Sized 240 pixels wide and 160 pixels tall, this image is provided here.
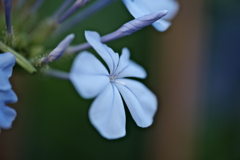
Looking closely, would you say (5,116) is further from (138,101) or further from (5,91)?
(138,101)

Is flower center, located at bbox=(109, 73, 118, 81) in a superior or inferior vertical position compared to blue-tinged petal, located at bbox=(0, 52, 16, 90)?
inferior

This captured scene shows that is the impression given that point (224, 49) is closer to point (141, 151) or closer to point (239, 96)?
point (239, 96)

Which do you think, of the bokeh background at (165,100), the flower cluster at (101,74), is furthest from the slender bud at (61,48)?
the bokeh background at (165,100)

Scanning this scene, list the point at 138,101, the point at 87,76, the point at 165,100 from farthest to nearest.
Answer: the point at 165,100
the point at 138,101
the point at 87,76

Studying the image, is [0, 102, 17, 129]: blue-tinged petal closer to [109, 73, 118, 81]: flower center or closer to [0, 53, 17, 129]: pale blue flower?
[0, 53, 17, 129]: pale blue flower

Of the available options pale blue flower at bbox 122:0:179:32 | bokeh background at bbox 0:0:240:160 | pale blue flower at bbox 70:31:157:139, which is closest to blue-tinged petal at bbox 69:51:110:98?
pale blue flower at bbox 70:31:157:139

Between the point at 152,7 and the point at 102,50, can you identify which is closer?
the point at 102,50

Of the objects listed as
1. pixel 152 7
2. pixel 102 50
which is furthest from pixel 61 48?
pixel 152 7

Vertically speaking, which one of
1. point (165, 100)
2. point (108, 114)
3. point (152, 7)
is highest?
point (152, 7)
